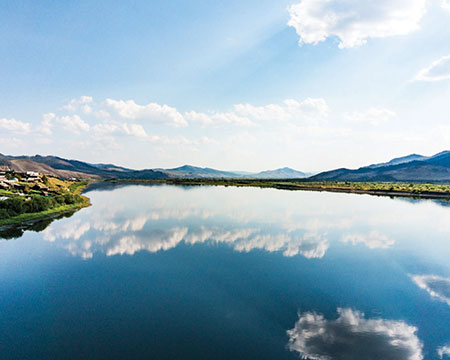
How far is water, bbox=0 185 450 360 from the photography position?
13414 millimetres

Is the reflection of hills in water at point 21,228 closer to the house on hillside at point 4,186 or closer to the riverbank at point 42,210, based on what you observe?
the riverbank at point 42,210

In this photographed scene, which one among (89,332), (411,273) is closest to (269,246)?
(411,273)

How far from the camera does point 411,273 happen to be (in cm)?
2428

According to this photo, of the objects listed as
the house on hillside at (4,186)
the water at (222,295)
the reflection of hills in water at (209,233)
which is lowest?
the water at (222,295)

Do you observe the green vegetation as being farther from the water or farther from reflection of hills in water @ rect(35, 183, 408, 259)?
the water

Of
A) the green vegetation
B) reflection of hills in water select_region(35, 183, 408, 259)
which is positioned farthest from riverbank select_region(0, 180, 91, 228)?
reflection of hills in water select_region(35, 183, 408, 259)

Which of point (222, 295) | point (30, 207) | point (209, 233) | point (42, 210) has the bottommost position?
point (222, 295)

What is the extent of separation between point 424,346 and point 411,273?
12.9 metres

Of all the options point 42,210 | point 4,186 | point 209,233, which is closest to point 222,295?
point 209,233

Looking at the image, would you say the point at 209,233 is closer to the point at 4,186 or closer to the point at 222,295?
the point at 222,295

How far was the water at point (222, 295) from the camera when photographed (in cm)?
1341

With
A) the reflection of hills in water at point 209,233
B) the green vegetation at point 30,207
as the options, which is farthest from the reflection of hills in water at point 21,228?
the reflection of hills in water at point 209,233

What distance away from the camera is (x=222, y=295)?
62.1 ft

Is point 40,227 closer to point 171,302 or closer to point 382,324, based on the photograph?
point 171,302
